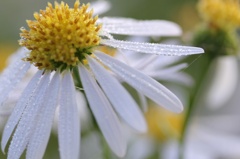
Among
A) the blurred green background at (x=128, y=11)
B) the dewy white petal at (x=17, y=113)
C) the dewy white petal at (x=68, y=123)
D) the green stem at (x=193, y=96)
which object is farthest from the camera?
the blurred green background at (x=128, y=11)

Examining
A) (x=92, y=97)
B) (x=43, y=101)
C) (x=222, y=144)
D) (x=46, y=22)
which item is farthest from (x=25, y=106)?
(x=222, y=144)

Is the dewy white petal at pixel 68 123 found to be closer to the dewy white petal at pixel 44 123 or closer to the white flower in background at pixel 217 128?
the dewy white petal at pixel 44 123

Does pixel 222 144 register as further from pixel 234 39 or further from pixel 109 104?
pixel 109 104

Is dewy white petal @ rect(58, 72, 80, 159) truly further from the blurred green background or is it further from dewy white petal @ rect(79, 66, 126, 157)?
the blurred green background

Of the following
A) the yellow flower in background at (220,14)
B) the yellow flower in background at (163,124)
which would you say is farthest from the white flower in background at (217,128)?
the yellow flower in background at (220,14)

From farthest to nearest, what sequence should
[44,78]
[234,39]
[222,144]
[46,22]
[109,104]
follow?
[222,144], [234,39], [46,22], [44,78], [109,104]
